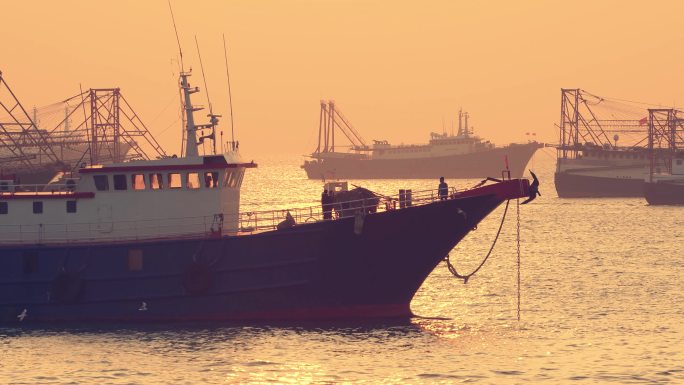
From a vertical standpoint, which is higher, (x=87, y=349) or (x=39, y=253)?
(x=39, y=253)

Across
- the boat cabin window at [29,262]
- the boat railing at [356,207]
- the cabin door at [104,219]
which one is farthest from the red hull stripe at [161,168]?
the boat cabin window at [29,262]

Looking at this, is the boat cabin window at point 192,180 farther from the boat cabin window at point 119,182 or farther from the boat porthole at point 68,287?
the boat porthole at point 68,287

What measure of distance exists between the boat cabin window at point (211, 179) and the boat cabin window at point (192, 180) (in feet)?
1.03

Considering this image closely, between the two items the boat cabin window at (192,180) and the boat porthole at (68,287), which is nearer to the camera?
the boat porthole at (68,287)

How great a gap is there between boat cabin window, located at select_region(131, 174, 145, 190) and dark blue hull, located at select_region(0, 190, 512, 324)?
2.27 meters

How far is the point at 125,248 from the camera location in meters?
43.4

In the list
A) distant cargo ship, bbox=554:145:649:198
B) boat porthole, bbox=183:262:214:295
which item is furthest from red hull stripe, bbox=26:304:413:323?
distant cargo ship, bbox=554:145:649:198

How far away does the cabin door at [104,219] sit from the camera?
146 ft

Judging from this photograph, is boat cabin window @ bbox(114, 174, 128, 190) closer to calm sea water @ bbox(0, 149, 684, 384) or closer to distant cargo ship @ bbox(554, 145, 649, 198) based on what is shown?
calm sea water @ bbox(0, 149, 684, 384)

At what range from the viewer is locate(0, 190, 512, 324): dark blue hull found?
141ft

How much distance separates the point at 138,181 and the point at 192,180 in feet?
6.26

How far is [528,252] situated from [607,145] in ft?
393

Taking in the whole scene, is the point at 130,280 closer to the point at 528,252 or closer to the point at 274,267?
the point at 274,267

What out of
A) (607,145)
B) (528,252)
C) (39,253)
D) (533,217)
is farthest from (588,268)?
(607,145)
